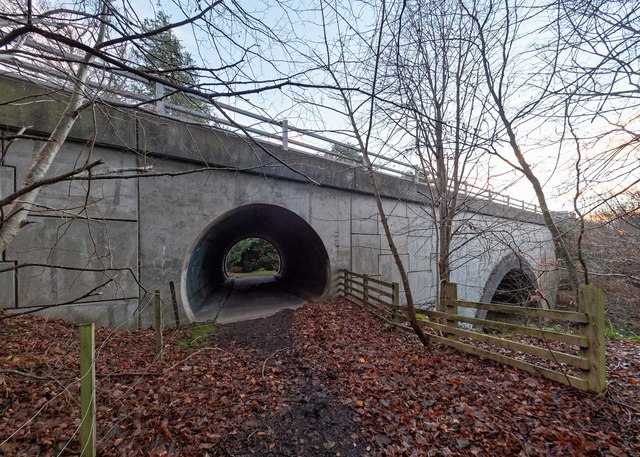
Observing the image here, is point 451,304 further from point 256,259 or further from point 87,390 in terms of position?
point 256,259

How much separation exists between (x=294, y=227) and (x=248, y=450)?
666 centimetres

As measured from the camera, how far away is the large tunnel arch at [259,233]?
6621 millimetres

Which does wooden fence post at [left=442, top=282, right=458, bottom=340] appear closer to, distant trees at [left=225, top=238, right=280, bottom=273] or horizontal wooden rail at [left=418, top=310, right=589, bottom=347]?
horizontal wooden rail at [left=418, top=310, right=589, bottom=347]

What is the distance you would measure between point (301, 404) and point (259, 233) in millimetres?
9601

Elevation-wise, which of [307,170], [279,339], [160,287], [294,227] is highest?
[307,170]

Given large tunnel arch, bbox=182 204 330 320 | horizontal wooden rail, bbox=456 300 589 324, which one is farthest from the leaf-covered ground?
large tunnel arch, bbox=182 204 330 320

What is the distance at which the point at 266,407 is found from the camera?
294 cm

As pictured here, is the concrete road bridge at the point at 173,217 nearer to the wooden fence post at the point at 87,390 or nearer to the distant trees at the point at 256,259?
the wooden fence post at the point at 87,390

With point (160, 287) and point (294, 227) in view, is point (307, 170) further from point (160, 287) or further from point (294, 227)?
point (160, 287)

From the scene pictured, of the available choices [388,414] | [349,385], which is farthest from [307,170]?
[388,414]

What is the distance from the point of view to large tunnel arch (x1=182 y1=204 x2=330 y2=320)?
6621 millimetres

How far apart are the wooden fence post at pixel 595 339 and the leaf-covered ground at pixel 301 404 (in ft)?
0.51

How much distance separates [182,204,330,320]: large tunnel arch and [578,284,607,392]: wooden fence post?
5.37m

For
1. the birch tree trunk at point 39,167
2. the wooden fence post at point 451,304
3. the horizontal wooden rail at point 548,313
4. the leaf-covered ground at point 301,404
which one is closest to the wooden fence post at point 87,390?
the leaf-covered ground at point 301,404
